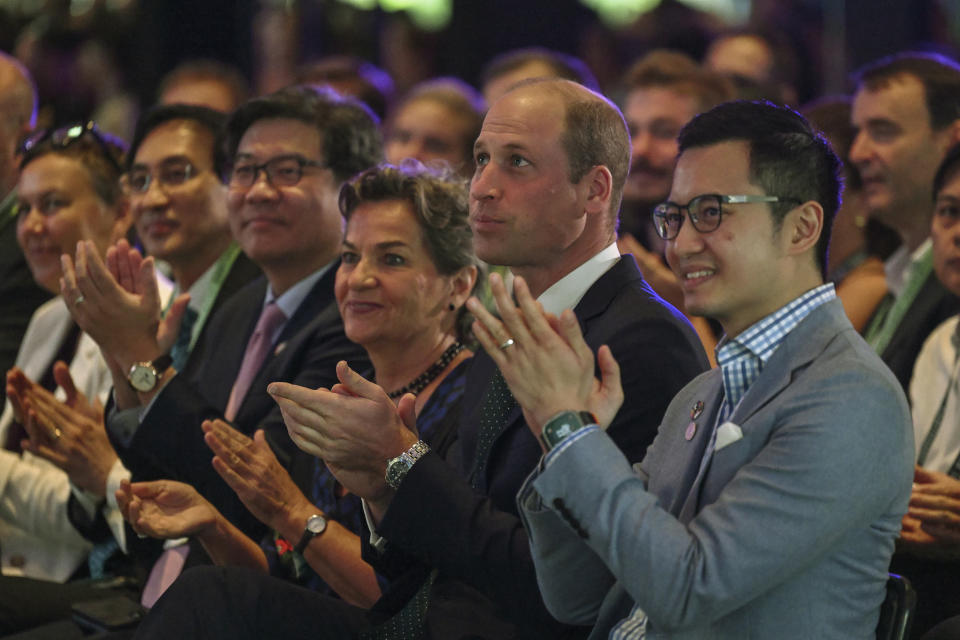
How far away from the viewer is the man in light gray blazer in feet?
5.34

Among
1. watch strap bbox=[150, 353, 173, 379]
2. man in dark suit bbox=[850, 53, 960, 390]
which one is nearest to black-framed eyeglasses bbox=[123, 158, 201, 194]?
watch strap bbox=[150, 353, 173, 379]

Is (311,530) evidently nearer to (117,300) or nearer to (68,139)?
(117,300)

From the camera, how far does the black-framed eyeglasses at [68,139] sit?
3896 millimetres

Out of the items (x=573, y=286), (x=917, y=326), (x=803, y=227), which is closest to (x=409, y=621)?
(x=573, y=286)

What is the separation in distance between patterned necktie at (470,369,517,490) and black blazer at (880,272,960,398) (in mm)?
1381

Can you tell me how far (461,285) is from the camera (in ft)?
9.00

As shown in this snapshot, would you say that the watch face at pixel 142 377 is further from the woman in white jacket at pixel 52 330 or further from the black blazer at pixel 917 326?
the black blazer at pixel 917 326

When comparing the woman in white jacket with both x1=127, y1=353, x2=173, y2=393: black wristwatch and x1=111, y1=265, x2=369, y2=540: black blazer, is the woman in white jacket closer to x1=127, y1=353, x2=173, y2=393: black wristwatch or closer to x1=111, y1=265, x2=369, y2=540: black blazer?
x1=111, y1=265, x2=369, y2=540: black blazer

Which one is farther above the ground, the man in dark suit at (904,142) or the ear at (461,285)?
the ear at (461,285)

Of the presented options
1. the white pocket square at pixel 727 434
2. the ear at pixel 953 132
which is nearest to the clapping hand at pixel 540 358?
the white pocket square at pixel 727 434

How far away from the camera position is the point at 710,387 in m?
1.92

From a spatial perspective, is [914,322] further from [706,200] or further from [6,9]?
[6,9]

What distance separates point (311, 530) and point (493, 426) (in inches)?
19.7

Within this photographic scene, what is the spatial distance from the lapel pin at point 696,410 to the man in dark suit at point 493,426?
0.24 meters
